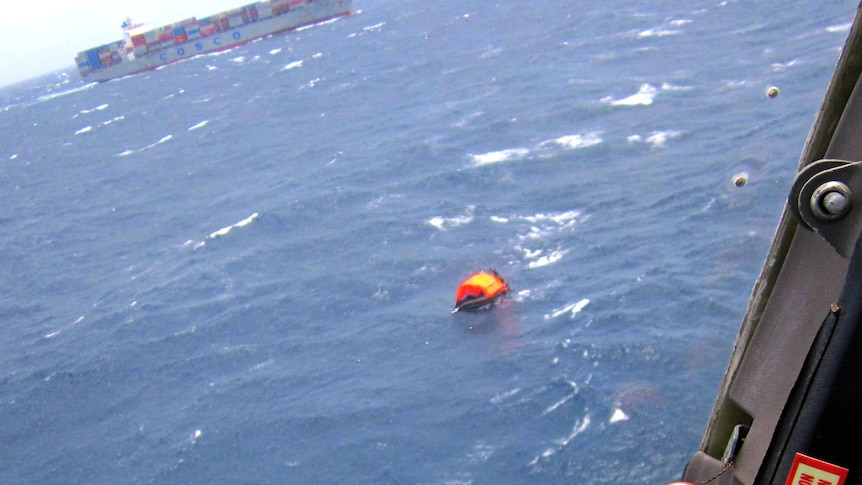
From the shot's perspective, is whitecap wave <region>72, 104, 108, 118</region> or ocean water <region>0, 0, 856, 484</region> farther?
whitecap wave <region>72, 104, 108, 118</region>

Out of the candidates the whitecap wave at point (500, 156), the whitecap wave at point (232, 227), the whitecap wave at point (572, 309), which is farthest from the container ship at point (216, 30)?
the whitecap wave at point (572, 309)

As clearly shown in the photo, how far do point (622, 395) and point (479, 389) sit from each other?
18.0 ft

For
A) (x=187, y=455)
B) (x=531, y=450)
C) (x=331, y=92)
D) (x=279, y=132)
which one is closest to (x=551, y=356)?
(x=531, y=450)

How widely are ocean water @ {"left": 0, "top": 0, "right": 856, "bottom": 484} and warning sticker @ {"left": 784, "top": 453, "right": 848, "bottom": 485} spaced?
21075 mm

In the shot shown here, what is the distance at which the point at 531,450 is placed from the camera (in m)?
27.6

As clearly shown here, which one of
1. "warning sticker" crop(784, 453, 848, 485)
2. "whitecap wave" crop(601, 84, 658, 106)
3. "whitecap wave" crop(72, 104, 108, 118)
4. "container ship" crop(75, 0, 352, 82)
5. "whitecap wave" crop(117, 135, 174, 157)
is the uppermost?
"container ship" crop(75, 0, 352, 82)

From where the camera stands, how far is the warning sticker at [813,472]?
15.0ft

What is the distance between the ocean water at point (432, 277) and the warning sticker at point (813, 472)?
69.1 feet

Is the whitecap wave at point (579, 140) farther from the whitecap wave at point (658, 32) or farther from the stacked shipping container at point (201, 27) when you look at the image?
the stacked shipping container at point (201, 27)

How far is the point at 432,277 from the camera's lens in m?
42.2

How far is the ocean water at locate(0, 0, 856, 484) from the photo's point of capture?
1183 inches

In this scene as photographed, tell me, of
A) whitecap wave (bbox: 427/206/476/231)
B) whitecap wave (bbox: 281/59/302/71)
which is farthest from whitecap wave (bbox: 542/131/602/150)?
whitecap wave (bbox: 281/59/302/71)

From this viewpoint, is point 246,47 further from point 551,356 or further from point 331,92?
point 551,356

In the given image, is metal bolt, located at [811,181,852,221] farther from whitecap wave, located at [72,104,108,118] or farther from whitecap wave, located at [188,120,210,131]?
whitecap wave, located at [72,104,108,118]
